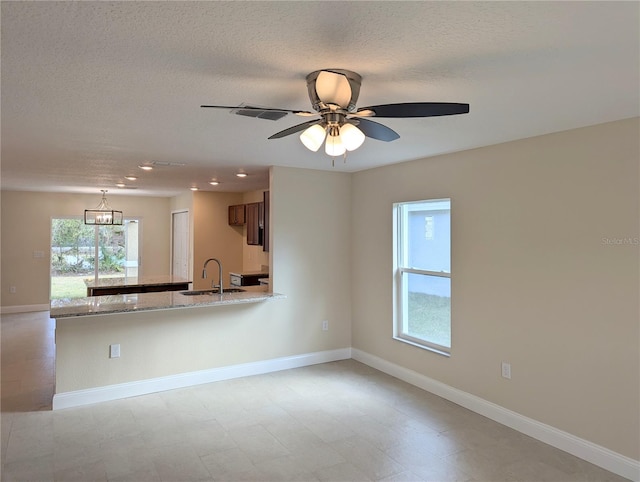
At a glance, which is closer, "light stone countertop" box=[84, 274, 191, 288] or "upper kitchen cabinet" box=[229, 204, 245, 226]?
"light stone countertop" box=[84, 274, 191, 288]

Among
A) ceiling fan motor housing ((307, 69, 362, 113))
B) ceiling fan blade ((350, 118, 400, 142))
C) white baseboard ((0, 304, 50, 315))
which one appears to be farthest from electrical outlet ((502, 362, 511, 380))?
white baseboard ((0, 304, 50, 315))

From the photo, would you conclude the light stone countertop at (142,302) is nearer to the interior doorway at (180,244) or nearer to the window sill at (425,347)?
the window sill at (425,347)

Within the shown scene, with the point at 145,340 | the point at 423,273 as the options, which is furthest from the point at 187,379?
the point at 423,273

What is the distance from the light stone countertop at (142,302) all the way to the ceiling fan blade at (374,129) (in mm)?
2610

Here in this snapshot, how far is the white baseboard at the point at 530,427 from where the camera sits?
2.80 meters

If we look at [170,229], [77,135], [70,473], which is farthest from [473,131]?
[170,229]

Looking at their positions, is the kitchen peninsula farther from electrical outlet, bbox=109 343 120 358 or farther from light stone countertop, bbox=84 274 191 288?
light stone countertop, bbox=84 274 191 288

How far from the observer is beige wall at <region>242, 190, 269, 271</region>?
750cm

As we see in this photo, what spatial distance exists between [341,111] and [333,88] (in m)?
0.13

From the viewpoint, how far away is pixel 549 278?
323 cm

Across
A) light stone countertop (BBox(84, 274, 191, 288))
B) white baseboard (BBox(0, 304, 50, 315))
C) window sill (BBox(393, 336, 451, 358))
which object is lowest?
white baseboard (BBox(0, 304, 50, 315))

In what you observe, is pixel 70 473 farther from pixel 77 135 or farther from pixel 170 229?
pixel 170 229

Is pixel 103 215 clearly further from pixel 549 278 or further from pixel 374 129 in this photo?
pixel 549 278

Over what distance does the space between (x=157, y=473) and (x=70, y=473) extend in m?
0.56
